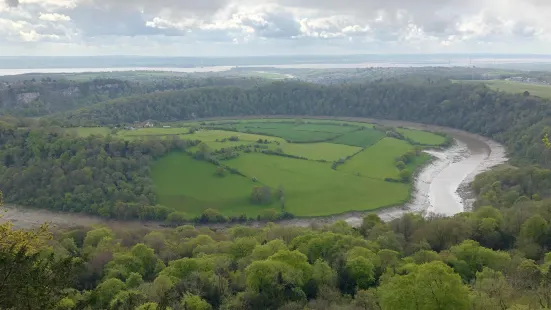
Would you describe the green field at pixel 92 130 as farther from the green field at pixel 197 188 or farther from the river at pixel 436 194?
the river at pixel 436 194

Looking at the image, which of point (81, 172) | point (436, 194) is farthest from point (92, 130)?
point (436, 194)

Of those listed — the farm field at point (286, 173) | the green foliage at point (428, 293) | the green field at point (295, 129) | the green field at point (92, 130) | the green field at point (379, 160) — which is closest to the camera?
the green foliage at point (428, 293)

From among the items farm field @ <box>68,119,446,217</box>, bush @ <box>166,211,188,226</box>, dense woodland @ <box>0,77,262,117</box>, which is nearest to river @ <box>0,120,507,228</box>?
bush @ <box>166,211,188,226</box>

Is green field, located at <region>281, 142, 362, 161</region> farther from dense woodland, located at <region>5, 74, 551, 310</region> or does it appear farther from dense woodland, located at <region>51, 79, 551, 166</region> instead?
dense woodland, located at <region>51, 79, 551, 166</region>

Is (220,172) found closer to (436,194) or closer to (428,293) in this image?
(436,194)

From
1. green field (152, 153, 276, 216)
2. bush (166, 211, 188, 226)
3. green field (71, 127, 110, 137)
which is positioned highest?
green field (71, 127, 110, 137)

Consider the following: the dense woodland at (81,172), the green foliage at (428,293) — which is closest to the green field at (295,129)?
A: the dense woodland at (81,172)

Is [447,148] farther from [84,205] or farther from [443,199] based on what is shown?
[84,205]
